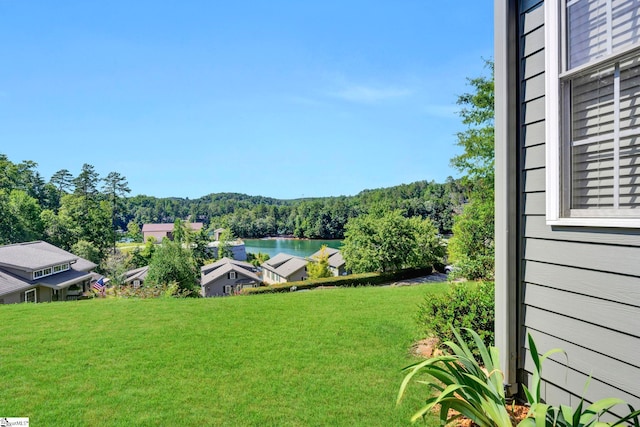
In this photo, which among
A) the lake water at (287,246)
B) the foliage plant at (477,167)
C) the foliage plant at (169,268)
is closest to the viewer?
the foliage plant at (477,167)

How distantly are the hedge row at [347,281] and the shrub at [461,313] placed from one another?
28.4 ft

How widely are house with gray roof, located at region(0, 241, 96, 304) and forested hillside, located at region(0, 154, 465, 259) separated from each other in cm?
1162

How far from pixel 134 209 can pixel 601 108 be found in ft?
149

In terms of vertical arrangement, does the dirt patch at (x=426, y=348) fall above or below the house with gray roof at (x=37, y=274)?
above

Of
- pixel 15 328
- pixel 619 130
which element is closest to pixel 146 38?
pixel 15 328

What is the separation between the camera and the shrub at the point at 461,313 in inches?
121

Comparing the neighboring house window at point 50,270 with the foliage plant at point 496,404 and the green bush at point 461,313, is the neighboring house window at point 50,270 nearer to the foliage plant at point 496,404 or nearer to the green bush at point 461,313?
the green bush at point 461,313

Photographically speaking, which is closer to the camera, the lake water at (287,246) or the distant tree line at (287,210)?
the distant tree line at (287,210)

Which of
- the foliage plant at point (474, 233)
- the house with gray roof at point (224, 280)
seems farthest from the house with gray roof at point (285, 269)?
the foliage plant at point (474, 233)

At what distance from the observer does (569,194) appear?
5.81 ft

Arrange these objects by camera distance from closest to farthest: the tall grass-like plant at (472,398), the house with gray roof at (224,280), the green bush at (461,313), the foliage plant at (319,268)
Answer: the tall grass-like plant at (472,398) < the green bush at (461,313) < the foliage plant at (319,268) < the house with gray roof at (224,280)

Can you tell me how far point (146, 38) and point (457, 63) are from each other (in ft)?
30.7

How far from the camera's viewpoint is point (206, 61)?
43.8ft

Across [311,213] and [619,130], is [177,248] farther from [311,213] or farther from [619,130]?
[311,213]
